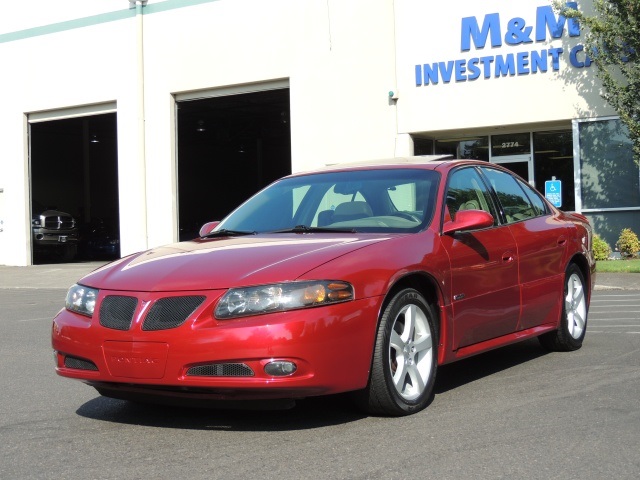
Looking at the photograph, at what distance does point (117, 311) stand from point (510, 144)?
18294mm

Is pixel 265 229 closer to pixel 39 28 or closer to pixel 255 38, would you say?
pixel 255 38

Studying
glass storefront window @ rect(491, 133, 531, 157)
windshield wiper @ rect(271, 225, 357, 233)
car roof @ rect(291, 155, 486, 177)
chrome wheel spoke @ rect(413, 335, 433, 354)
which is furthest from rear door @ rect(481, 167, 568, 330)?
glass storefront window @ rect(491, 133, 531, 157)

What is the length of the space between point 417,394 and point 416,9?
58.0ft

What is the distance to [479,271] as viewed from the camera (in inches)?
245

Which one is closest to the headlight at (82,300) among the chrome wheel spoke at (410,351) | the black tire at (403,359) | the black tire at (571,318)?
the black tire at (403,359)

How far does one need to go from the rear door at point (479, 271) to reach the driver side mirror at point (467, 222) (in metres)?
0.07

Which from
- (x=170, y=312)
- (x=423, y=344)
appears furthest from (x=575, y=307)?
(x=170, y=312)

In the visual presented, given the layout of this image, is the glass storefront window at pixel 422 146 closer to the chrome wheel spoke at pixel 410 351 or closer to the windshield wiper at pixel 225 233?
the windshield wiper at pixel 225 233

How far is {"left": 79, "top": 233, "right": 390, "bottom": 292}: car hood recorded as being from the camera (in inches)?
197

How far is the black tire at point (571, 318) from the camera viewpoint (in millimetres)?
7578

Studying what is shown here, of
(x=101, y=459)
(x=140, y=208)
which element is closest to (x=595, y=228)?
(x=140, y=208)

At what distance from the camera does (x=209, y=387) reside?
484 centimetres

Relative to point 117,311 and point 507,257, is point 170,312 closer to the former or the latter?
point 117,311

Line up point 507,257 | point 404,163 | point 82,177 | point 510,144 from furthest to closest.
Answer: point 82,177 < point 510,144 < point 404,163 < point 507,257
